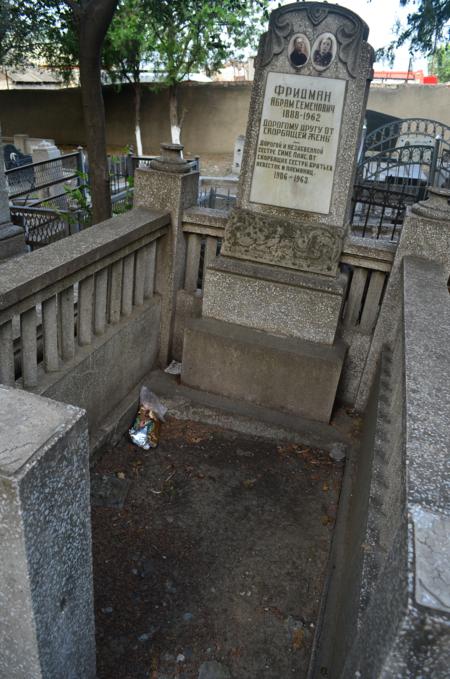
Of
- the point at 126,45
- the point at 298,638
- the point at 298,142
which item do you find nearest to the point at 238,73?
the point at 126,45

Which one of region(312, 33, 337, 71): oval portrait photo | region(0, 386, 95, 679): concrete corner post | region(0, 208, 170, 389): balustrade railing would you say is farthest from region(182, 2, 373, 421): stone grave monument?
region(0, 386, 95, 679): concrete corner post

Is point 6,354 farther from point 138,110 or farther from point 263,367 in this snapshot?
point 138,110

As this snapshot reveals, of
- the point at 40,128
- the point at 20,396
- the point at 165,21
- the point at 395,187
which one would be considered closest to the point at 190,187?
the point at 20,396

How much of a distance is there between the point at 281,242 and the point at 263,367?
1.04 m

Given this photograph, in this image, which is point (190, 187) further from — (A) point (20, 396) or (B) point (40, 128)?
(B) point (40, 128)

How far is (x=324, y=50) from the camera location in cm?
368

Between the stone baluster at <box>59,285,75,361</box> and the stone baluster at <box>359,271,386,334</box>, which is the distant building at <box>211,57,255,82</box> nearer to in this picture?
the stone baluster at <box>359,271,386,334</box>

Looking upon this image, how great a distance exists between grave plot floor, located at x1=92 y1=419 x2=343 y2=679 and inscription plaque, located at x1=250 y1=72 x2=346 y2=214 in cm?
202

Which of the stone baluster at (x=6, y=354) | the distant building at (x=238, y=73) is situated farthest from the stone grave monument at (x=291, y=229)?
the distant building at (x=238, y=73)

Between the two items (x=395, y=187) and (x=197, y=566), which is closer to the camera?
(x=197, y=566)

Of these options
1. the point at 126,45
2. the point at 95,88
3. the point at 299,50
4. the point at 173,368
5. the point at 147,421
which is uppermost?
the point at 126,45

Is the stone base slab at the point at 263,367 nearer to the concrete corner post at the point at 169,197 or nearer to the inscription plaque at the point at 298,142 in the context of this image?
the concrete corner post at the point at 169,197

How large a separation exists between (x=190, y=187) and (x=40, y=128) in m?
23.1

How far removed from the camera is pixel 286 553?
127 inches
